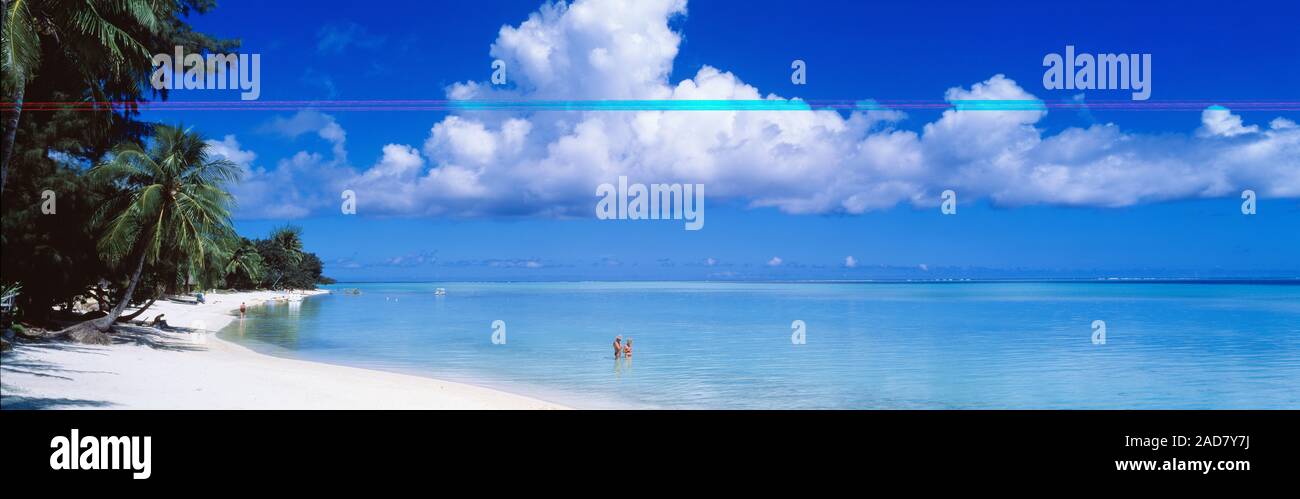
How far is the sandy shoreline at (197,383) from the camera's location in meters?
10.6

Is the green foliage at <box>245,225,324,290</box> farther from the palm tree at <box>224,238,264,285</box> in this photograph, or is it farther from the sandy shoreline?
the sandy shoreline

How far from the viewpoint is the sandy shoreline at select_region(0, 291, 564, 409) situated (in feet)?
34.7

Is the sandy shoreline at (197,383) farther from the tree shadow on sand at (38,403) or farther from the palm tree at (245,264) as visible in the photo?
the palm tree at (245,264)

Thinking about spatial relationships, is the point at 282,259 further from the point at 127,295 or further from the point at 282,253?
the point at 127,295

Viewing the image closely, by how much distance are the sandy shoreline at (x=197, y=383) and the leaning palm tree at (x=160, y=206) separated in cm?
222

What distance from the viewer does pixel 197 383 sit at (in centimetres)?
1291

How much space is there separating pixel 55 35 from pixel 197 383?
5813 millimetres

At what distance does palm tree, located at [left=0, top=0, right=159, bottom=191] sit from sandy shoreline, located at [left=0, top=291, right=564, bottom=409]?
300 cm

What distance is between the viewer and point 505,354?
24828mm

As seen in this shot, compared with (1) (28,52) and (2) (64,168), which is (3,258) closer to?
(2) (64,168)

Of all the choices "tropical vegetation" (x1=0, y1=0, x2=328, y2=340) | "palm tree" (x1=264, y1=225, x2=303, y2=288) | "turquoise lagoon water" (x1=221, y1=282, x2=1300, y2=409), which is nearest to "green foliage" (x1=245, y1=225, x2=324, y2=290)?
"palm tree" (x1=264, y1=225, x2=303, y2=288)
